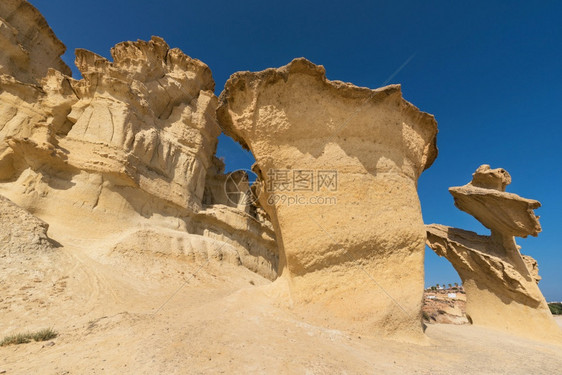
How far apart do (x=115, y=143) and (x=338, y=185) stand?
11430 mm

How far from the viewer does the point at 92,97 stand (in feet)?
43.2

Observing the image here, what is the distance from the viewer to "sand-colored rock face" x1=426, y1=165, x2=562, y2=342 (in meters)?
7.42

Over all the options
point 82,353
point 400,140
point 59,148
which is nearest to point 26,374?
point 82,353

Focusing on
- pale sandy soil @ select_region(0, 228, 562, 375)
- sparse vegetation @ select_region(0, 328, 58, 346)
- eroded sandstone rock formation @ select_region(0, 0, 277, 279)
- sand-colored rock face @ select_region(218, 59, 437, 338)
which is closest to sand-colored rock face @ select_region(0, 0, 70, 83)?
eroded sandstone rock formation @ select_region(0, 0, 277, 279)

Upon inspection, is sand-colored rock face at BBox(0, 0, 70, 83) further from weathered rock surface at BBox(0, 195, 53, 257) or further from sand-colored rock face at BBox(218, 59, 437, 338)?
sand-colored rock face at BBox(218, 59, 437, 338)

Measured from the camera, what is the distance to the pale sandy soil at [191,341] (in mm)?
2928

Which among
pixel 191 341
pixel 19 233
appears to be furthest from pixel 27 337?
pixel 19 233

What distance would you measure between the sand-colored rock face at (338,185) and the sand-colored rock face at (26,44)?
1765cm

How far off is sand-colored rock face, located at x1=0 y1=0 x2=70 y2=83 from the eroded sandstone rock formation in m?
0.06

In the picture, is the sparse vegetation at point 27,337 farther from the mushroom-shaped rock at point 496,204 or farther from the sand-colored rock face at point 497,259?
the mushroom-shaped rock at point 496,204

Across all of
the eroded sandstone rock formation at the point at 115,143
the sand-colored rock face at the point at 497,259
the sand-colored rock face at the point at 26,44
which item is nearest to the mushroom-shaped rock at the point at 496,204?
the sand-colored rock face at the point at 497,259

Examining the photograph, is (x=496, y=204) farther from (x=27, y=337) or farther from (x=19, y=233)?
(x=19, y=233)

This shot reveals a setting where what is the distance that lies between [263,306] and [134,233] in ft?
25.8

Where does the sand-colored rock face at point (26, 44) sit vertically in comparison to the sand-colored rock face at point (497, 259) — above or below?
above
